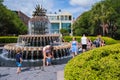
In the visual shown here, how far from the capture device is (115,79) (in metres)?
5.62

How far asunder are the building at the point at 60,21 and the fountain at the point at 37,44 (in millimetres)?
81358

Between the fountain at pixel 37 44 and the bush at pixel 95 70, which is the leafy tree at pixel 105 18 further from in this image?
the bush at pixel 95 70

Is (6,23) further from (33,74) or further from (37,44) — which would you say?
(33,74)

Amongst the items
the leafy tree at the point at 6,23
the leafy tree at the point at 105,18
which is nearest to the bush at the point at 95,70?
the leafy tree at the point at 6,23

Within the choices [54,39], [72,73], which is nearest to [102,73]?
[72,73]

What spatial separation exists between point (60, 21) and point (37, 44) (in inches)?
3333

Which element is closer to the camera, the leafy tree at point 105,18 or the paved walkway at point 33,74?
the paved walkway at point 33,74

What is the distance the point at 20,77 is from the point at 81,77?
697 cm

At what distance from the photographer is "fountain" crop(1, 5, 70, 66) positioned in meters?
19.9

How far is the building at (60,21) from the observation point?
10659cm

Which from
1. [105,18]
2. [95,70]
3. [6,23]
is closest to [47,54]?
[95,70]

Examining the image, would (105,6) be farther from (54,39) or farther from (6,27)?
(54,39)

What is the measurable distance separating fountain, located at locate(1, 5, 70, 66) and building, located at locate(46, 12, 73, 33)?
81358 millimetres

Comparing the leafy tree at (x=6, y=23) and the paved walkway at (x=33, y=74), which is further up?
the leafy tree at (x=6, y=23)
